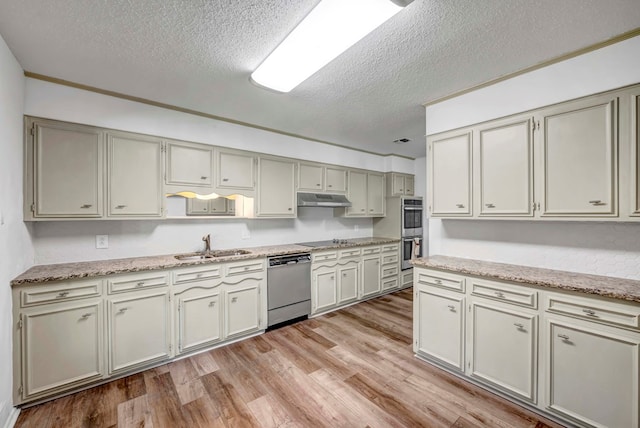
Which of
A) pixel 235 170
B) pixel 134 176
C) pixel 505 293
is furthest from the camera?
pixel 235 170

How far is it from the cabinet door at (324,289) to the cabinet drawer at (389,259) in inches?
44.4

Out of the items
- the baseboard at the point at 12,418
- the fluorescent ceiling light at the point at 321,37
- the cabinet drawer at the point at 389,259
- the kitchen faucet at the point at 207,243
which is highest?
the fluorescent ceiling light at the point at 321,37

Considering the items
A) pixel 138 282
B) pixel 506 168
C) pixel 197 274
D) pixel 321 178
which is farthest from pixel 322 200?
pixel 138 282

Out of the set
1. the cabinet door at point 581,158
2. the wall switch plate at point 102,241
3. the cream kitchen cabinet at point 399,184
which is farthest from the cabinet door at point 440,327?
the wall switch plate at point 102,241

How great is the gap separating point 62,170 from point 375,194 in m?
4.18

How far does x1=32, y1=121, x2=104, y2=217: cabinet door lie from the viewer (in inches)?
86.8

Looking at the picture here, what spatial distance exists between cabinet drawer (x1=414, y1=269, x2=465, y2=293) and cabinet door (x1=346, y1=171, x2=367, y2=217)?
208cm

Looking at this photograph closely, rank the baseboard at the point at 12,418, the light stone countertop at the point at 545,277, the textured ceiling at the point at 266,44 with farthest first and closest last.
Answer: the baseboard at the point at 12,418
the light stone countertop at the point at 545,277
the textured ceiling at the point at 266,44

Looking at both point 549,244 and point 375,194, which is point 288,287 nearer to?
point 375,194

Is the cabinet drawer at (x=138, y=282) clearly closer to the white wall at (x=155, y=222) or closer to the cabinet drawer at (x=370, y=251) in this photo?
the white wall at (x=155, y=222)

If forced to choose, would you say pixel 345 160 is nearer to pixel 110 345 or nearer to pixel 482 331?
pixel 482 331

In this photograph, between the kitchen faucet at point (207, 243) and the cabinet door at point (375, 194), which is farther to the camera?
the cabinet door at point (375, 194)

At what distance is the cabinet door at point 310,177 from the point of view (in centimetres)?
393

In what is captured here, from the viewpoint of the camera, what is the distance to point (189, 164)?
294 centimetres
